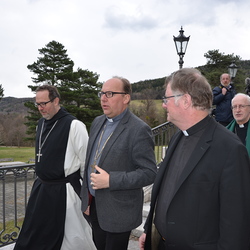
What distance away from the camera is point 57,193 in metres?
3.18

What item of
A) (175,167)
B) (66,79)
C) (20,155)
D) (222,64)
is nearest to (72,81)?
(66,79)

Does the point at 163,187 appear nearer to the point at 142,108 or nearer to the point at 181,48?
the point at 181,48

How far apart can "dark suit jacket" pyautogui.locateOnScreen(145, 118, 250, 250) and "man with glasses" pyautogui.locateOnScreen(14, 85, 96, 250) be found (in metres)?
1.81

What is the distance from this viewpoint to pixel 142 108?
177 feet

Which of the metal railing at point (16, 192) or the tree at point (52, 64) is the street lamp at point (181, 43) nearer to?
the metal railing at point (16, 192)

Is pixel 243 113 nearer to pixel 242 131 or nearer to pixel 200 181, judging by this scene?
pixel 242 131

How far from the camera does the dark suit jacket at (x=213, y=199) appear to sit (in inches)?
58.5

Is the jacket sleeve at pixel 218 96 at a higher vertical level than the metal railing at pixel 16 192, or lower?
higher

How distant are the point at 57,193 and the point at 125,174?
4.34ft

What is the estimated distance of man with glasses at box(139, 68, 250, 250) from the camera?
1.49 meters

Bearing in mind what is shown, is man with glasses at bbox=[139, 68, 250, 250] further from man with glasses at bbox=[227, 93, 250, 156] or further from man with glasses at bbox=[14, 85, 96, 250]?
man with glasses at bbox=[227, 93, 250, 156]

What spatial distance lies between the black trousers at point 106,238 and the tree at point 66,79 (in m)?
37.0

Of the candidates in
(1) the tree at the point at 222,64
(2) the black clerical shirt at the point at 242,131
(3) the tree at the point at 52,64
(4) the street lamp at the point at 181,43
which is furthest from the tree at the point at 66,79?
(2) the black clerical shirt at the point at 242,131

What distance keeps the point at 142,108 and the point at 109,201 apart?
52.0 meters
